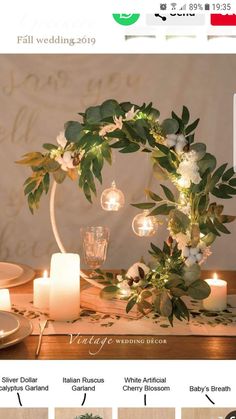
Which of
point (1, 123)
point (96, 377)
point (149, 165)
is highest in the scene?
point (1, 123)

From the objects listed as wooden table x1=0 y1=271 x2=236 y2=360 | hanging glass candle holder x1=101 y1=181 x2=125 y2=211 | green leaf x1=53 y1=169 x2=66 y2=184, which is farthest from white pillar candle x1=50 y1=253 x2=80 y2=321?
hanging glass candle holder x1=101 y1=181 x2=125 y2=211

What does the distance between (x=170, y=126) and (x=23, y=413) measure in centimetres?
68

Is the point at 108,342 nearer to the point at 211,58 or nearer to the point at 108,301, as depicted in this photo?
the point at 108,301

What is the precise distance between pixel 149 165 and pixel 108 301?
5.05 feet

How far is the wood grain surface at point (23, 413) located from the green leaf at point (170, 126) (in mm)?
652

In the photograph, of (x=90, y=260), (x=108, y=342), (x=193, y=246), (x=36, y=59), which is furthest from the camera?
(x=36, y=59)

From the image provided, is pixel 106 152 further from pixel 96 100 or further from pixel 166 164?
pixel 96 100

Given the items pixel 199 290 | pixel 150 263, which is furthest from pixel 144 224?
pixel 199 290

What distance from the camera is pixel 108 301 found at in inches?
54.0

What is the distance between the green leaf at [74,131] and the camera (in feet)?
4.55

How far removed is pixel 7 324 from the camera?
1.20 metres

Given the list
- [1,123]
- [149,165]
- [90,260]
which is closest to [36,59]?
[1,123]
